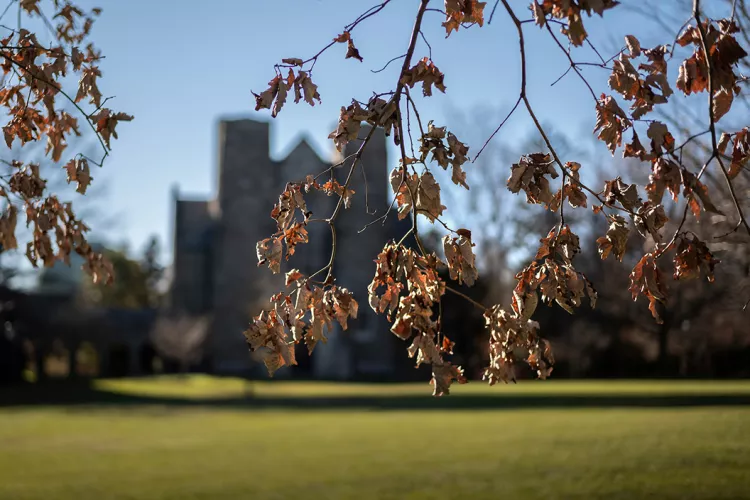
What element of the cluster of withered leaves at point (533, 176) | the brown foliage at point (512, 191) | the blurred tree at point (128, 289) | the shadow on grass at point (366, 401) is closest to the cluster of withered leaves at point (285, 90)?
the brown foliage at point (512, 191)

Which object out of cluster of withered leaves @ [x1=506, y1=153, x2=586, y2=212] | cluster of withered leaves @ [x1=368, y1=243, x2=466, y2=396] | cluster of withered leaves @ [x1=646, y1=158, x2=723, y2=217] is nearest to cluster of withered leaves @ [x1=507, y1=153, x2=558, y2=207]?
cluster of withered leaves @ [x1=506, y1=153, x2=586, y2=212]

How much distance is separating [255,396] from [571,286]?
81.6ft

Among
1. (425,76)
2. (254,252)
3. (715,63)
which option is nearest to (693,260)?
(715,63)

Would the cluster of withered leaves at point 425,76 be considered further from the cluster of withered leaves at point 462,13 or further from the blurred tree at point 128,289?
the blurred tree at point 128,289

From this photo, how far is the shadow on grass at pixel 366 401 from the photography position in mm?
19641

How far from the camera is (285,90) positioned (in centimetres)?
344

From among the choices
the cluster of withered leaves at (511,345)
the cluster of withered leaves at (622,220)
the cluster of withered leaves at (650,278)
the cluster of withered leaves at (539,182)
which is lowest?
the cluster of withered leaves at (511,345)

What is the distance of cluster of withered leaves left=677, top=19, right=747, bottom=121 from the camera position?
2.86 meters

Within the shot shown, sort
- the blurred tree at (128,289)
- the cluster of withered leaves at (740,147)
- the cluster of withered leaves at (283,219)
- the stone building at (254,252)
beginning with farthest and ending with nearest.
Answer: the blurred tree at (128,289)
the stone building at (254,252)
the cluster of withered leaves at (283,219)
the cluster of withered leaves at (740,147)

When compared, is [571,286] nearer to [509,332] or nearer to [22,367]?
[509,332]

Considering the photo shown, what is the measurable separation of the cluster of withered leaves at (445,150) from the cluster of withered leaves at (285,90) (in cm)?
50

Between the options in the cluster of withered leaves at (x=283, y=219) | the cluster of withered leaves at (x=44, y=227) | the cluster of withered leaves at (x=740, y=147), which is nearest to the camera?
the cluster of withered leaves at (x=740, y=147)

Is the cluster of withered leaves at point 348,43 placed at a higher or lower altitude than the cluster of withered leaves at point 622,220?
higher

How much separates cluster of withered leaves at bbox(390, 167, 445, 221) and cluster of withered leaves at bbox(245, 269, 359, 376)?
465 millimetres
